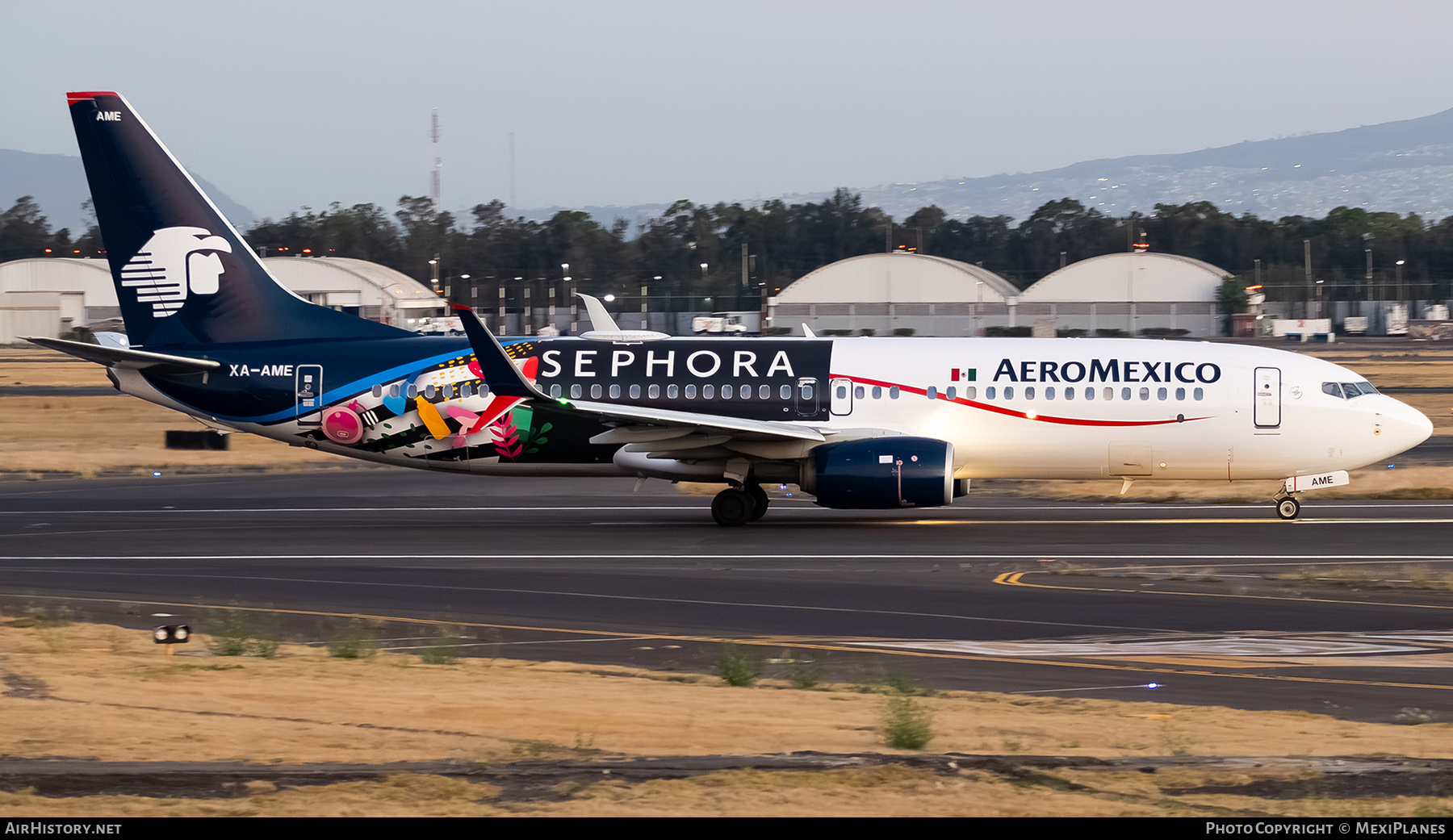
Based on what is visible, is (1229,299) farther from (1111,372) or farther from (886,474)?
(886,474)

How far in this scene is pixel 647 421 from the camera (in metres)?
26.0

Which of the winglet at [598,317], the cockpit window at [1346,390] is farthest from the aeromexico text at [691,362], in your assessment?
the cockpit window at [1346,390]

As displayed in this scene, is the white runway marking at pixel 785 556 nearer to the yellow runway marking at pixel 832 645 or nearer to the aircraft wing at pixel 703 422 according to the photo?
the aircraft wing at pixel 703 422

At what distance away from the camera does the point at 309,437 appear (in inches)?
1113

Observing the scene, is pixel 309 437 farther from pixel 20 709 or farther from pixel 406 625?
pixel 20 709

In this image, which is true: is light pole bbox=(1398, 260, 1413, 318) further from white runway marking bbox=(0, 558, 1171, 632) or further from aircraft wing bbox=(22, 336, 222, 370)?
white runway marking bbox=(0, 558, 1171, 632)

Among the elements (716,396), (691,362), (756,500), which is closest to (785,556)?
(756,500)

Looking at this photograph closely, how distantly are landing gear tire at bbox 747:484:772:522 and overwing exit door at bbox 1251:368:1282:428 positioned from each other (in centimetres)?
936

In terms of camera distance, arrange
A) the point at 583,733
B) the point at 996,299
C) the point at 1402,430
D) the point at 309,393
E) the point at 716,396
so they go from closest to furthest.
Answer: the point at 583,733
the point at 1402,430
the point at 716,396
the point at 309,393
the point at 996,299

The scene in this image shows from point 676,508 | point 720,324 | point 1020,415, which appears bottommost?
point 676,508

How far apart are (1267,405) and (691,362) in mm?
10943

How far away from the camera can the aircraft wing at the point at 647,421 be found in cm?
2520

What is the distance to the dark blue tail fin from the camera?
28.6 meters
